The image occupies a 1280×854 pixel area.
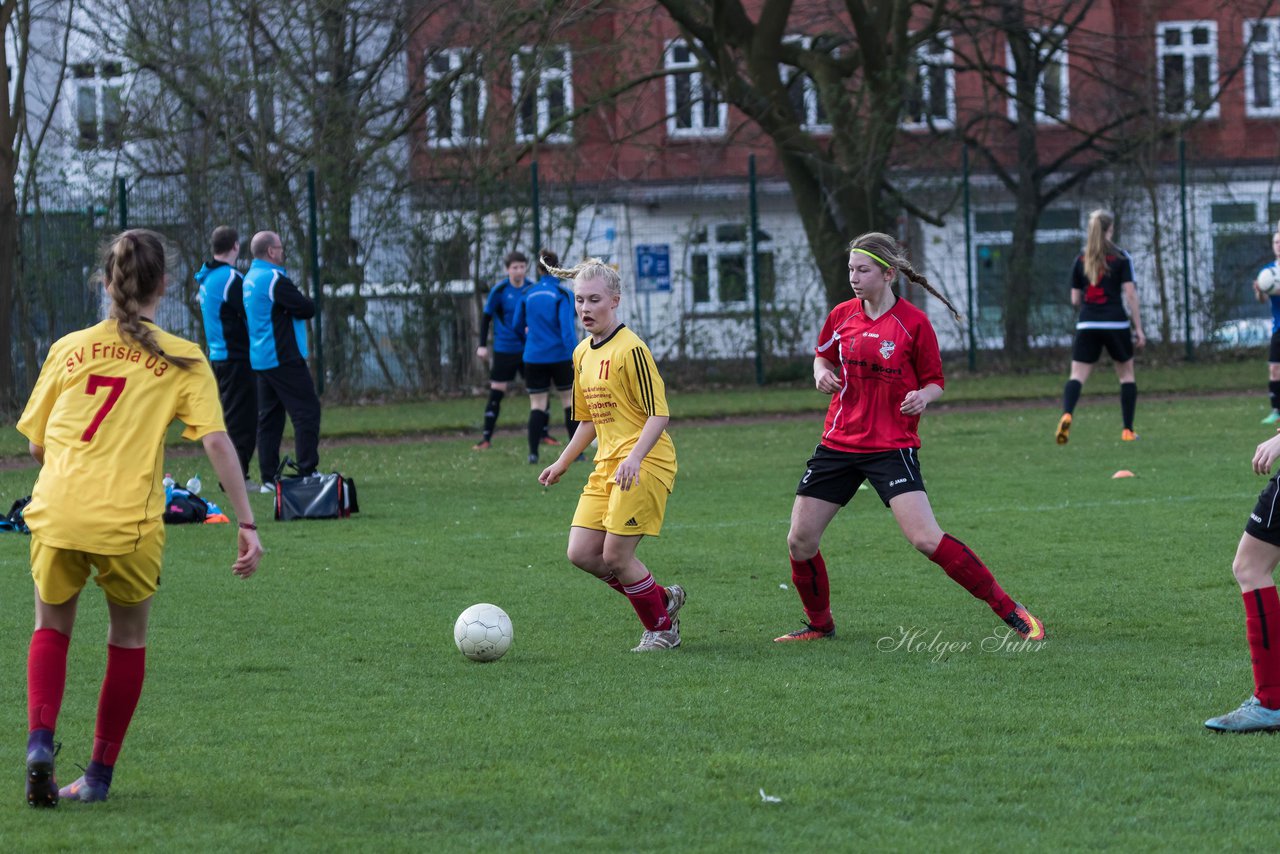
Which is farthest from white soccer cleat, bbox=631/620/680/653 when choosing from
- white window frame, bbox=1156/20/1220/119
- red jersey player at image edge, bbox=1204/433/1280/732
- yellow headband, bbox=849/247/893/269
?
white window frame, bbox=1156/20/1220/119

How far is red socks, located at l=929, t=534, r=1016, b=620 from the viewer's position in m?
6.73

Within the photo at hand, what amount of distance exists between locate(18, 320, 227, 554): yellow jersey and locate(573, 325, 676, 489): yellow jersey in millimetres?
2428

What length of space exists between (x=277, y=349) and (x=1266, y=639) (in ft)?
28.6

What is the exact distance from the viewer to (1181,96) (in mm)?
25672

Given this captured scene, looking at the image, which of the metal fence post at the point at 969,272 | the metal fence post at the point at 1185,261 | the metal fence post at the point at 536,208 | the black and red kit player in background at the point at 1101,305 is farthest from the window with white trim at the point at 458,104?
the metal fence post at the point at 1185,261

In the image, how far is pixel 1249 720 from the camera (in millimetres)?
5223

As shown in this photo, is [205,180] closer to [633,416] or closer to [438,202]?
[438,202]

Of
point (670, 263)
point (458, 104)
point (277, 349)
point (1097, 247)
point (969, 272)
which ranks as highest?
point (458, 104)

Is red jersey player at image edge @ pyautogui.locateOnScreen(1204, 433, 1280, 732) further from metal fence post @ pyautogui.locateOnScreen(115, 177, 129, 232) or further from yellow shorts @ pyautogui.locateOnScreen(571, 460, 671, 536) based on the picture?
metal fence post @ pyautogui.locateOnScreen(115, 177, 129, 232)

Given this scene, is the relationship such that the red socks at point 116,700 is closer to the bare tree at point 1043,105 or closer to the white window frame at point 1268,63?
the bare tree at point 1043,105

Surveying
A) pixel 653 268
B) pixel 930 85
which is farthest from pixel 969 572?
pixel 930 85

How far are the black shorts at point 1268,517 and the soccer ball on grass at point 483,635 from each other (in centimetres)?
299

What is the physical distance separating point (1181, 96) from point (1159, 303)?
3793mm

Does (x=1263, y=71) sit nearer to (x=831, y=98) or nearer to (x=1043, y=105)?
(x=1043, y=105)
